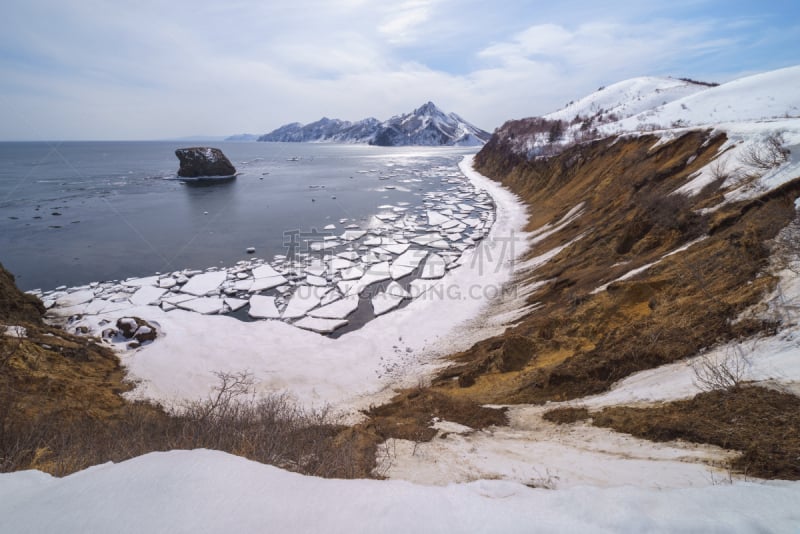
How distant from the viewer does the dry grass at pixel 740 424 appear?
2.93 meters

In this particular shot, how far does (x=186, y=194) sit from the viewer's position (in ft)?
117

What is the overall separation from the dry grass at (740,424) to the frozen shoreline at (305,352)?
17.1ft

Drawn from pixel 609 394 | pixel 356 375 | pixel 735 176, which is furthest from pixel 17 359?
pixel 735 176

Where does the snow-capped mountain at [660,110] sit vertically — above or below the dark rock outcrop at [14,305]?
above

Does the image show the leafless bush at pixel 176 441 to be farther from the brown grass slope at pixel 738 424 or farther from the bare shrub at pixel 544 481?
the brown grass slope at pixel 738 424

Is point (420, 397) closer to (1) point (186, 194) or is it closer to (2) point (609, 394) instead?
(2) point (609, 394)

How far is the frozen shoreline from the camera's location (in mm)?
Result: 8508

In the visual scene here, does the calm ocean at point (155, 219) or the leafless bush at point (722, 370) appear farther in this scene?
the calm ocean at point (155, 219)

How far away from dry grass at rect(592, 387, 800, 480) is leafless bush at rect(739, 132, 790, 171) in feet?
26.1

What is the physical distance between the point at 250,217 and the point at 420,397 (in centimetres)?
2235

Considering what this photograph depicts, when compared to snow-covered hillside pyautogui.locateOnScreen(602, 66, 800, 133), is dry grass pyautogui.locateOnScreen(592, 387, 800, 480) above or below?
below

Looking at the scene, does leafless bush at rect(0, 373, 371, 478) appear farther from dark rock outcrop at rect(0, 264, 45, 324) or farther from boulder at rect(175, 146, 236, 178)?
boulder at rect(175, 146, 236, 178)

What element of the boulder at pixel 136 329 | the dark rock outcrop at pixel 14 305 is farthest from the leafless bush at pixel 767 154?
the dark rock outcrop at pixel 14 305

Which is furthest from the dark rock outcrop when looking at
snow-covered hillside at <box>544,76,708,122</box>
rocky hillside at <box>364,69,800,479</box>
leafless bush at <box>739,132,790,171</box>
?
snow-covered hillside at <box>544,76,708,122</box>
